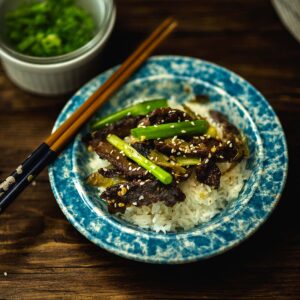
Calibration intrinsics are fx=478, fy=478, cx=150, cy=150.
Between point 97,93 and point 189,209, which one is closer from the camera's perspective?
point 189,209

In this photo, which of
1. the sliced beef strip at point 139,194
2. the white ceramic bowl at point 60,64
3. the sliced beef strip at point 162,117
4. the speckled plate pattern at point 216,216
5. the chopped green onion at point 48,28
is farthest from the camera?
the chopped green onion at point 48,28

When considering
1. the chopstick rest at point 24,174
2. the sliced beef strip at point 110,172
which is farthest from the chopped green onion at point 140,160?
the chopstick rest at point 24,174

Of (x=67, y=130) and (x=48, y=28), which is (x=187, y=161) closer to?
(x=67, y=130)

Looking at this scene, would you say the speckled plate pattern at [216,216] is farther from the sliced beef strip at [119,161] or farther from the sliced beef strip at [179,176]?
the sliced beef strip at [179,176]

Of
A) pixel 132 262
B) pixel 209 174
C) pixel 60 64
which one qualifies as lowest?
pixel 132 262

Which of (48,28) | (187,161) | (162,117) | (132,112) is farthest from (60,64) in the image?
(187,161)

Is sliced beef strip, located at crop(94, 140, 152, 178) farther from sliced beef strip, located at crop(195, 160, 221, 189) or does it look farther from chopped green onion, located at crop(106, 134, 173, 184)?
sliced beef strip, located at crop(195, 160, 221, 189)

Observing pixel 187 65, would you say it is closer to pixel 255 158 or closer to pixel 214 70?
pixel 214 70
